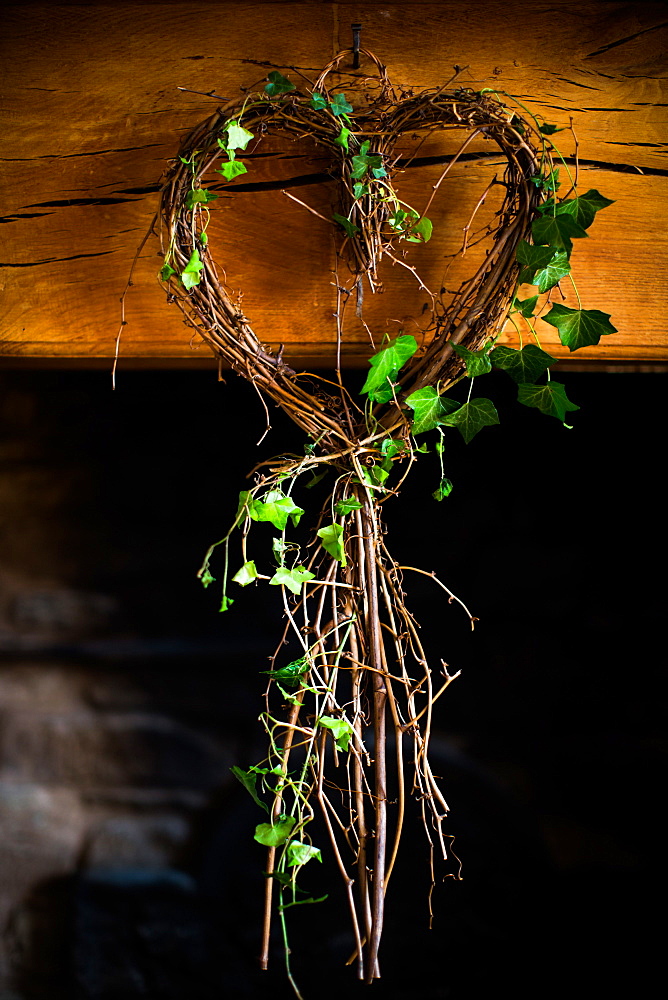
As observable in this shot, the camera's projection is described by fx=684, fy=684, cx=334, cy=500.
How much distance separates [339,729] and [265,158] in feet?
2.61

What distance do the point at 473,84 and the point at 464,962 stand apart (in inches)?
58.1

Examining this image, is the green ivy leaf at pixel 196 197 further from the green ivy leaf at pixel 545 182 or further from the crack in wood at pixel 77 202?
the green ivy leaf at pixel 545 182

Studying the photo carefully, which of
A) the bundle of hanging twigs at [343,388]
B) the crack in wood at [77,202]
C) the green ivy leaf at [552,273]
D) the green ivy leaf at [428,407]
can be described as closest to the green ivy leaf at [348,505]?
the bundle of hanging twigs at [343,388]

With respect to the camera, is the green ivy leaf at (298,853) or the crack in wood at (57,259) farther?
the crack in wood at (57,259)

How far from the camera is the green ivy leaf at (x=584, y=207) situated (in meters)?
0.82

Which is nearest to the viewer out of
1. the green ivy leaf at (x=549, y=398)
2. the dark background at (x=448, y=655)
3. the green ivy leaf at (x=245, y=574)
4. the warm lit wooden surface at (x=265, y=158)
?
the green ivy leaf at (x=245, y=574)

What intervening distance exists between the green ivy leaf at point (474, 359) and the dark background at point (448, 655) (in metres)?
0.50

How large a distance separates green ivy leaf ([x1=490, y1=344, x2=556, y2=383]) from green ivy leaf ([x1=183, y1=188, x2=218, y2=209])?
1.28 feet

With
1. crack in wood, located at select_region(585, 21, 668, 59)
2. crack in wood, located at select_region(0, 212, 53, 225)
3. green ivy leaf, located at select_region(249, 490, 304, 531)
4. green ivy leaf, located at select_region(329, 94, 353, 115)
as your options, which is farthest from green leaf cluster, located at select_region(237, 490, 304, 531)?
crack in wood, located at select_region(585, 21, 668, 59)

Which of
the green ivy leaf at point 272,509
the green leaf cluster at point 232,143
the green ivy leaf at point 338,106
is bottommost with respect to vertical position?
the green ivy leaf at point 272,509

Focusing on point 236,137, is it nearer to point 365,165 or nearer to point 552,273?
point 365,165

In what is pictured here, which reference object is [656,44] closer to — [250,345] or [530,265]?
[530,265]

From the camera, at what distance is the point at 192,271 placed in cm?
79

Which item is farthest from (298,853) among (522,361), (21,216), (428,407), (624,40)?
(624,40)
